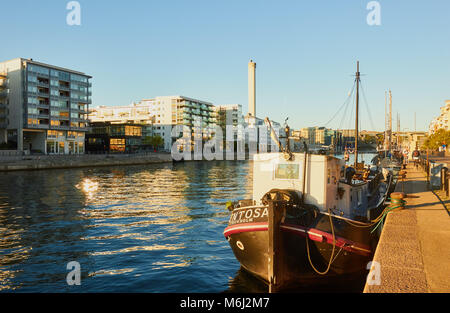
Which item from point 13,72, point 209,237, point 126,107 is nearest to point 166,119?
point 126,107

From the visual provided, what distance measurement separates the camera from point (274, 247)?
10.9m

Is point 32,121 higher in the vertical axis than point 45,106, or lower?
lower

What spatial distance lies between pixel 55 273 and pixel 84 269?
1.02m

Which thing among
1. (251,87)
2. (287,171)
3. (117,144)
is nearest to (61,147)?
(117,144)

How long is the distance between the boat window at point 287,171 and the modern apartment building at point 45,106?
99168 mm

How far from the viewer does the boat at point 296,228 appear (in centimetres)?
1120

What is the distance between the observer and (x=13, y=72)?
323 feet

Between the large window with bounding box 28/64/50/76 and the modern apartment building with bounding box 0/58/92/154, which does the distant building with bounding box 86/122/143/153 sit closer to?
the modern apartment building with bounding box 0/58/92/154

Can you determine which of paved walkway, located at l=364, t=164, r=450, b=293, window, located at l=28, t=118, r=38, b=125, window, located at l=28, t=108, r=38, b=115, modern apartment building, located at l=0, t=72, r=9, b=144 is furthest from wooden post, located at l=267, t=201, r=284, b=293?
modern apartment building, located at l=0, t=72, r=9, b=144

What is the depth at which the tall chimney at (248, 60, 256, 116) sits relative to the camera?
417 feet

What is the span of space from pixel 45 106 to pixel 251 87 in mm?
68810

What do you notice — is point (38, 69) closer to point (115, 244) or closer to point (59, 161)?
point (59, 161)

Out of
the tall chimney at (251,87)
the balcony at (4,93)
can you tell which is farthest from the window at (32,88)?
the tall chimney at (251,87)

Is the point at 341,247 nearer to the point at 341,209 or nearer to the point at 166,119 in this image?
the point at 341,209
